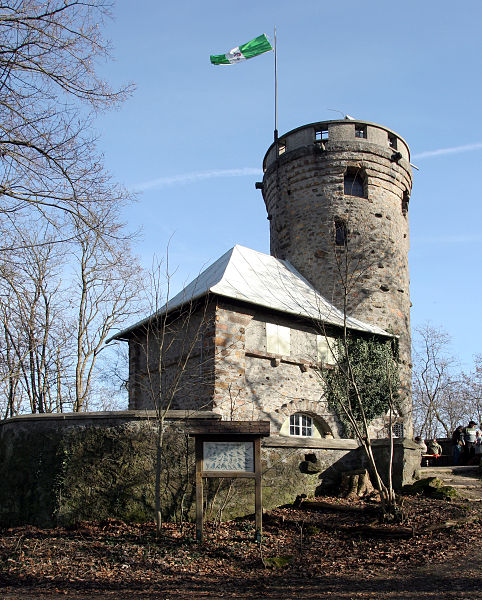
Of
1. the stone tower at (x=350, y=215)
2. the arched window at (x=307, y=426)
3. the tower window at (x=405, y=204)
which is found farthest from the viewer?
the tower window at (x=405, y=204)

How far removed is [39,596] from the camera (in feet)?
21.3

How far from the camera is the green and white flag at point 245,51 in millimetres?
21703

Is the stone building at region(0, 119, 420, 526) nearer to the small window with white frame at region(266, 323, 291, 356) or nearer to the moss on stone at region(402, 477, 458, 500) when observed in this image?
the small window with white frame at region(266, 323, 291, 356)

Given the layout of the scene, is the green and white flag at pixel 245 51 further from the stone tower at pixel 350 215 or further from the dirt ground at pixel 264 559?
the dirt ground at pixel 264 559

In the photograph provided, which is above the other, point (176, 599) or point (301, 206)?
point (301, 206)

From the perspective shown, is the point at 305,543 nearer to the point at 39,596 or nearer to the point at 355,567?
the point at 355,567

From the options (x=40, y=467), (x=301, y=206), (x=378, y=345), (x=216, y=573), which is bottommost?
(x=216, y=573)

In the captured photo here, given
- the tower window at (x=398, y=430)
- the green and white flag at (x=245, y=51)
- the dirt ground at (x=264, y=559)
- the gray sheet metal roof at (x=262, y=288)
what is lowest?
the dirt ground at (x=264, y=559)

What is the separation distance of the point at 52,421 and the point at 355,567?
550 cm

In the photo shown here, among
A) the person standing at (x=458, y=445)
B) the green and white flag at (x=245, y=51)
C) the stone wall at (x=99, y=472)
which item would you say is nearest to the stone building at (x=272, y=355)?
the stone wall at (x=99, y=472)

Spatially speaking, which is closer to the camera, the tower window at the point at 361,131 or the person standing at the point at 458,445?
the person standing at the point at 458,445

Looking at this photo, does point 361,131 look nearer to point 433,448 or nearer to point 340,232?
point 340,232

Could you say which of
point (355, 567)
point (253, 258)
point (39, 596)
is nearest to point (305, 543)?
point (355, 567)

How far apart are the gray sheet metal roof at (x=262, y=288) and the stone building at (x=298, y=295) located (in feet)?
0.18
